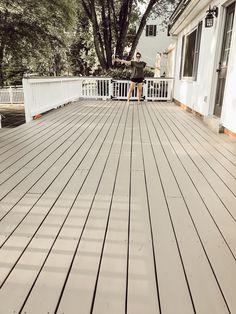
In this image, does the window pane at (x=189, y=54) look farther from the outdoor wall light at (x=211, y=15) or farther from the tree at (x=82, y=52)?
the tree at (x=82, y=52)

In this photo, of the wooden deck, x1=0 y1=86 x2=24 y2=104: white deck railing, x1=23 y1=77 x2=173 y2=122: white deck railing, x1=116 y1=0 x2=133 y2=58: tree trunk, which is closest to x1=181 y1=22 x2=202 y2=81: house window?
x1=23 y1=77 x2=173 y2=122: white deck railing

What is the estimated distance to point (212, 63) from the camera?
5086mm

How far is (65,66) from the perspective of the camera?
20.8m

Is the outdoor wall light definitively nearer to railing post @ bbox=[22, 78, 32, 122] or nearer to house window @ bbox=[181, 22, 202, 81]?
house window @ bbox=[181, 22, 202, 81]

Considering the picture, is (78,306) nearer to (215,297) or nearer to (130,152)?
(215,297)

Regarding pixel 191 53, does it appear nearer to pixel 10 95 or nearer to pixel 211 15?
pixel 211 15

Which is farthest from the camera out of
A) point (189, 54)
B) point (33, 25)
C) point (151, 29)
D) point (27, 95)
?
point (151, 29)

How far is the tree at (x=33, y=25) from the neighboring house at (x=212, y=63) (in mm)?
4427

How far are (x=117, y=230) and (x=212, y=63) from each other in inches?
175

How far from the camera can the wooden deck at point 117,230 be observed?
1.17 meters

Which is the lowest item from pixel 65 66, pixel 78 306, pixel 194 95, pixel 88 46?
pixel 78 306

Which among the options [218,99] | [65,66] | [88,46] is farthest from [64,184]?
[65,66]

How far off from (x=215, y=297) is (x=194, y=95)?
19.0ft

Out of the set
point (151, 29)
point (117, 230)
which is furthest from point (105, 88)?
point (151, 29)
